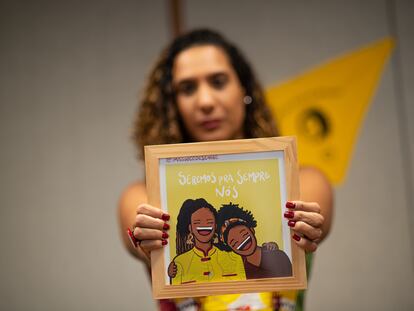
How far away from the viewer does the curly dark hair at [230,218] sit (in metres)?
0.80

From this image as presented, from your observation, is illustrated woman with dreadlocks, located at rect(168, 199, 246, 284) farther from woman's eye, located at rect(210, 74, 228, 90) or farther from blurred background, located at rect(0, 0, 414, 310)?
blurred background, located at rect(0, 0, 414, 310)

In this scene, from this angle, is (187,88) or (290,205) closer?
(290,205)

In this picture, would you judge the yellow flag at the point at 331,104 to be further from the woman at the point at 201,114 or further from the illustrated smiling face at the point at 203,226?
the illustrated smiling face at the point at 203,226

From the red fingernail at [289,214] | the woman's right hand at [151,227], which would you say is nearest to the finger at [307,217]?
the red fingernail at [289,214]

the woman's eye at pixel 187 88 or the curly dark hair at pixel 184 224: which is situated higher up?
the woman's eye at pixel 187 88

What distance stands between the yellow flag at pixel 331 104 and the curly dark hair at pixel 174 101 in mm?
366

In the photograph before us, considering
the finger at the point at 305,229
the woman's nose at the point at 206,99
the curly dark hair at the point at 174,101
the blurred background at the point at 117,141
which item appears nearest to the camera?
the finger at the point at 305,229

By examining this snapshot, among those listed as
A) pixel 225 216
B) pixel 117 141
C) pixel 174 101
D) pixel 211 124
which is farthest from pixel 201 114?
pixel 117 141

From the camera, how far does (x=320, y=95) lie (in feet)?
5.26

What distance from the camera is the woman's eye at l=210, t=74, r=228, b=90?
109cm

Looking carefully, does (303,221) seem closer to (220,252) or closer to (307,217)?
(307,217)

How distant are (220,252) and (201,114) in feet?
1.28

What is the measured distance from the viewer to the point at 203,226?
2.64 feet

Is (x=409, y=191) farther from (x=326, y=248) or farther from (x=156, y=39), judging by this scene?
(x=156, y=39)
